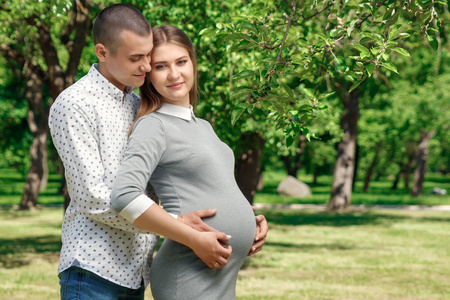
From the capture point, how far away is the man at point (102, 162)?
2.49m

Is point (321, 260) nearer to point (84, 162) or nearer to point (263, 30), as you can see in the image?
point (263, 30)

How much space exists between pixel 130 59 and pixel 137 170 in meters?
→ 0.50

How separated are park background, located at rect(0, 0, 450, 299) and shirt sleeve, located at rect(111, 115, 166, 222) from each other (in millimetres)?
896

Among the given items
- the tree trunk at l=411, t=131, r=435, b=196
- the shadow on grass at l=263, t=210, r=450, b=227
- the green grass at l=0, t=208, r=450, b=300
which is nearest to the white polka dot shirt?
the green grass at l=0, t=208, r=450, b=300

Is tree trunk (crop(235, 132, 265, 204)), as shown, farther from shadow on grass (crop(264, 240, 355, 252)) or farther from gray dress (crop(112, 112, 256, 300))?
gray dress (crop(112, 112, 256, 300))

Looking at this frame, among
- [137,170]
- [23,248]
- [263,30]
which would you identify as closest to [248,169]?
[23,248]

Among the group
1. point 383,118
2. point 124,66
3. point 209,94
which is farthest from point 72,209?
point 383,118

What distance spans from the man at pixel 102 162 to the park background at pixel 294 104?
87 cm

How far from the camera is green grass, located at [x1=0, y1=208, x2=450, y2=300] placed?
9.21 metres

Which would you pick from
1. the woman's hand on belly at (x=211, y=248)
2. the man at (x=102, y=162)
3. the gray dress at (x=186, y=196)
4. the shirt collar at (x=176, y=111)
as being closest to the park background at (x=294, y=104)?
the shirt collar at (x=176, y=111)

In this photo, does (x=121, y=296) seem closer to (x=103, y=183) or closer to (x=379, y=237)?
(x=103, y=183)

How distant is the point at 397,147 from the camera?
132ft

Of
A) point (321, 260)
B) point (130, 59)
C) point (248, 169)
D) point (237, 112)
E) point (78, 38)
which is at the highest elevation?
point (130, 59)

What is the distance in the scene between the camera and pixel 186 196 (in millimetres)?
2590
